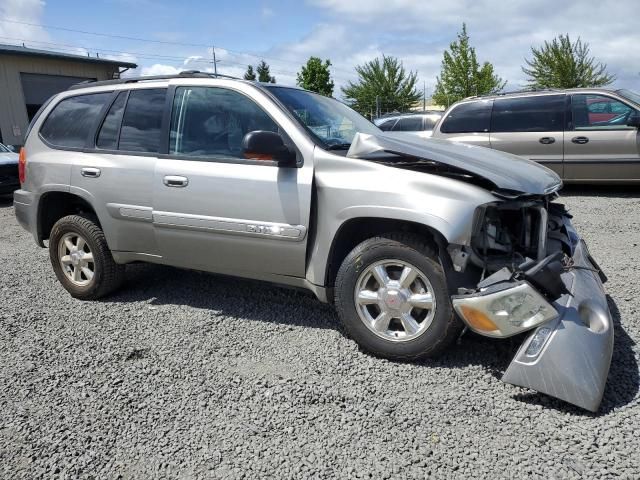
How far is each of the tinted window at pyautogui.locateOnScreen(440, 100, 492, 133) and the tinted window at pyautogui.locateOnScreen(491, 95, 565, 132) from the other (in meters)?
0.13

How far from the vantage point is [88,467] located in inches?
88.9

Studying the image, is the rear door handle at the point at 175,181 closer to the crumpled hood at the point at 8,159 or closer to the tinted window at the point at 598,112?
the tinted window at the point at 598,112

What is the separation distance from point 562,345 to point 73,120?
13.2 feet

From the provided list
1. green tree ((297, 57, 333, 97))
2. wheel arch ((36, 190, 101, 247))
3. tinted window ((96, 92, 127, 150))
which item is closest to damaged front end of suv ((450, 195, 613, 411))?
tinted window ((96, 92, 127, 150))

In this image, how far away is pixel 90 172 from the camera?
399 cm

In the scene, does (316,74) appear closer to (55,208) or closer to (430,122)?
(430,122)

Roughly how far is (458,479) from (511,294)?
926 millimetres

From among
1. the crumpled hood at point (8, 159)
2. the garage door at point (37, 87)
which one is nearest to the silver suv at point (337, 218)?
the crumpled hood at point (8, 159)

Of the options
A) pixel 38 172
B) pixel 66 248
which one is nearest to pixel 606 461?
pixel 66 248

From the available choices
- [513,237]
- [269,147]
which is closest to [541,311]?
[513,237]

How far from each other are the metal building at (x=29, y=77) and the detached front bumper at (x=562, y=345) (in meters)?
21.6

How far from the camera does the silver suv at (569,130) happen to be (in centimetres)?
764

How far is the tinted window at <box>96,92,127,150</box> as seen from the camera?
4.00 m

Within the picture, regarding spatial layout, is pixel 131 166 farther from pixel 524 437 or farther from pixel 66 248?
pixel 524 437
